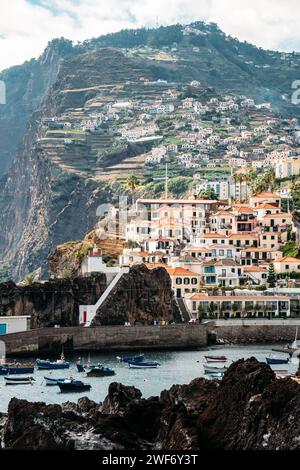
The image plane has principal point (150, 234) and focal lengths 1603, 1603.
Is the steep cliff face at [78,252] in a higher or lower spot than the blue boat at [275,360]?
higher

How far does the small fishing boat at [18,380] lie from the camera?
245ft

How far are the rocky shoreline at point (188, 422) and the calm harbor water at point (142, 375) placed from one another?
12476 millimetres

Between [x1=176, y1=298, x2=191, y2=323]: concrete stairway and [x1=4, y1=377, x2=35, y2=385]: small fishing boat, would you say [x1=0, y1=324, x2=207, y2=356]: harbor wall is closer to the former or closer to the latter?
[x1=176, y1=298, x2=191, y2=323]: concrete stairway

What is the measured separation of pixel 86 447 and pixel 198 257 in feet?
229

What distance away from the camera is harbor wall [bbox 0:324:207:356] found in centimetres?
9394

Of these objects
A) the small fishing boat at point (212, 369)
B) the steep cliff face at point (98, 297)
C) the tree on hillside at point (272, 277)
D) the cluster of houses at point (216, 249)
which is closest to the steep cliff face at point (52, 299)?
the steep cliff face at point (98, 297)

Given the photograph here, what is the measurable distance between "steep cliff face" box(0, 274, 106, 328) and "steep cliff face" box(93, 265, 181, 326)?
5.55ft

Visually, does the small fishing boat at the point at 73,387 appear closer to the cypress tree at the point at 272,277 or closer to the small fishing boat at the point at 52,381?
the small fishing boat at the point at 52,381

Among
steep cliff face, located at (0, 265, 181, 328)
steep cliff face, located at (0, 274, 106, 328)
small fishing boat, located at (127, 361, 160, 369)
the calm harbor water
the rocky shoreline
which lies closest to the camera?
the rocky shoreline

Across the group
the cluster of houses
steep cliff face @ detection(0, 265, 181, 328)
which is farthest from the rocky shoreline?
the cluster of houses

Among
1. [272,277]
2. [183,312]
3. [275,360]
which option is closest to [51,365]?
[275,360]

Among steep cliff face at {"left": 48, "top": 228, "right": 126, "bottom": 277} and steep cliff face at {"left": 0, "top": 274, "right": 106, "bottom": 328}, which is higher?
steep cliff face at {"left": 48, "top": 228, "right": 126, "bottom": 277}

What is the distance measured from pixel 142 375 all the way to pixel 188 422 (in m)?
28.9

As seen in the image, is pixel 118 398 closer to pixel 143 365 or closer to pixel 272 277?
pixel 143 365
